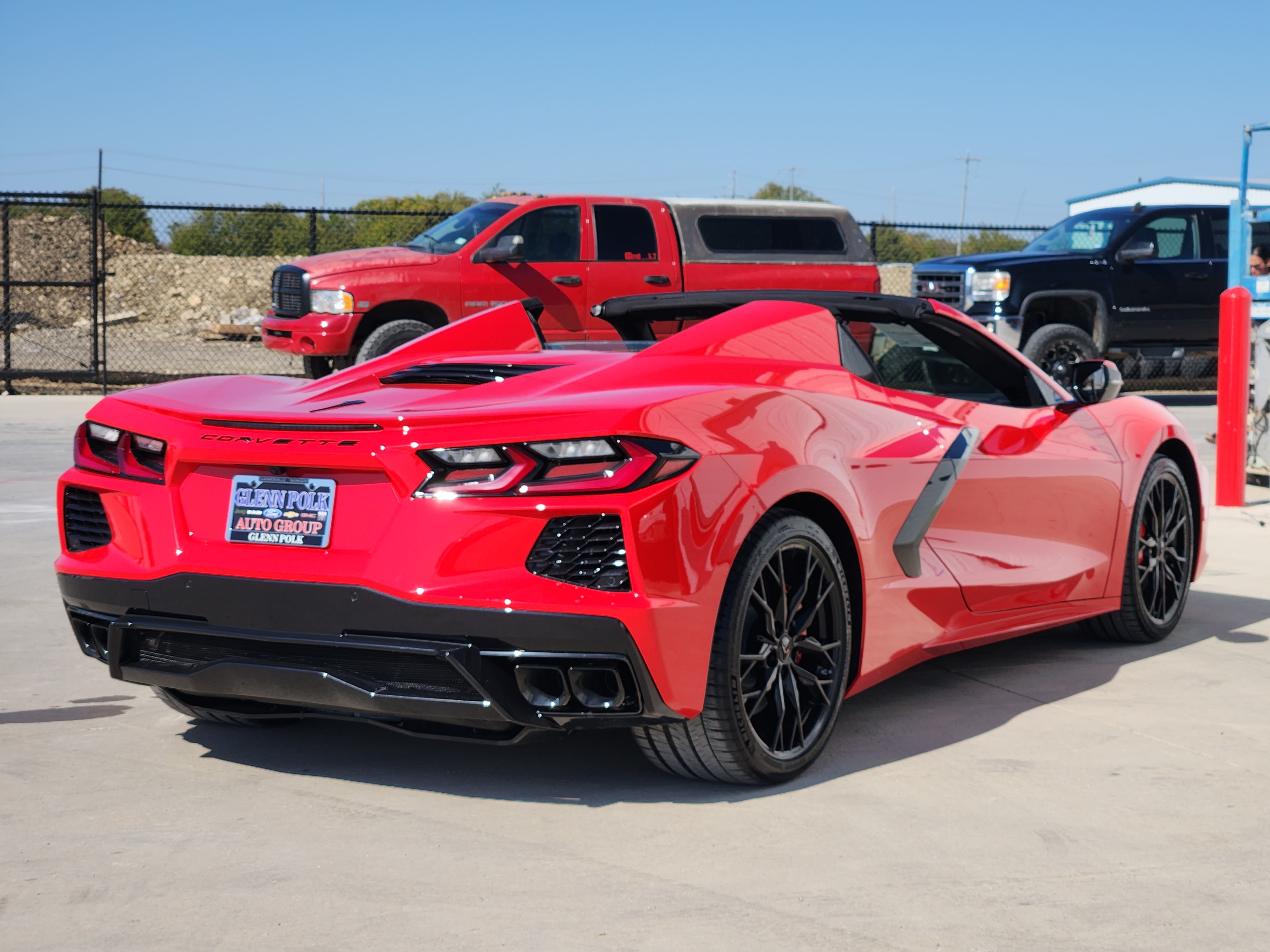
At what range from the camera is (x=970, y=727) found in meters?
4.41

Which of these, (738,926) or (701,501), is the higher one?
(701,501)

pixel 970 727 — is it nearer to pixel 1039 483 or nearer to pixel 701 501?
pixel 1039 483

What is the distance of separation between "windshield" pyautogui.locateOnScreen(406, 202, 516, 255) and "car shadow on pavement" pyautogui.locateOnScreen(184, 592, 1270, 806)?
8857mm

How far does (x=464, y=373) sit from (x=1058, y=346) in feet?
41.5

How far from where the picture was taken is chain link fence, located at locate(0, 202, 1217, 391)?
1867 cm

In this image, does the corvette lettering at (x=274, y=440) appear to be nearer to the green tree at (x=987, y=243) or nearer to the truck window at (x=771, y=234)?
the truck window at (x=771, y=234)

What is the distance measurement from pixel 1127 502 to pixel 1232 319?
4138 millimetres

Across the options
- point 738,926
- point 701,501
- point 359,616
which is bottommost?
point 738,926

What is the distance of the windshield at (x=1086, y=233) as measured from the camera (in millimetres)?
16328

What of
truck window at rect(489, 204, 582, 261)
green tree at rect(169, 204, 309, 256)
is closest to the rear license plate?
truck window at rect(489, 204, 582, 261)

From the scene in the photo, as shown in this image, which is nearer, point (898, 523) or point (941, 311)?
point (898, 523)

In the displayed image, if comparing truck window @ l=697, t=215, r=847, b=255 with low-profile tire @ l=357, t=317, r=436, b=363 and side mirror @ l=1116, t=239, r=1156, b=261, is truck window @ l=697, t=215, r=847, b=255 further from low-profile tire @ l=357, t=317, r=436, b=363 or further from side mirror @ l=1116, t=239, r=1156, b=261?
side mirror @ l=1116, t=239, r=1156, b=261

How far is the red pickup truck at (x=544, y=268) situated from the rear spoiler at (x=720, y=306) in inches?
290

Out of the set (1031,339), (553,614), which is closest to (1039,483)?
(553,614)
